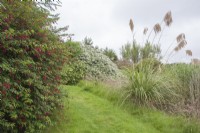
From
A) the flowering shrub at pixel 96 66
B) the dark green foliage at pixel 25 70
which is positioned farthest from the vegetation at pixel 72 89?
the flowering shrub at pixel 96 66

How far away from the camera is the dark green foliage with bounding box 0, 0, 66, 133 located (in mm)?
4262

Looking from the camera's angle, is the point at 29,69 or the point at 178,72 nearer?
the point at 29,69

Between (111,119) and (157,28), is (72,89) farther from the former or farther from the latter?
(157,28)

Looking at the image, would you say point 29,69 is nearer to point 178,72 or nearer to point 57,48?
point 57,48

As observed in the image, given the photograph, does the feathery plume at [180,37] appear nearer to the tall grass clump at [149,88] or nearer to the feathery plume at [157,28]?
the feathery plume at [157,28]

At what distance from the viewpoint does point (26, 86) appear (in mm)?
4742

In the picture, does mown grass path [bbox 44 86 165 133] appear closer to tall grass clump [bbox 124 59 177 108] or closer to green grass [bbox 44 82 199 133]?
green grass [bbox 44 82 199 133]

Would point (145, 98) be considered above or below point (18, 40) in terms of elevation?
below

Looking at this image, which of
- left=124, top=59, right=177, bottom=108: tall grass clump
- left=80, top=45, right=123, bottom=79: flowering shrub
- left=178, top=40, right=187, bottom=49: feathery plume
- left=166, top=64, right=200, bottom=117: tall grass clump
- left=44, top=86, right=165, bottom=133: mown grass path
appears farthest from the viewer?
left=80, top=45, right=123, bottom=79: flowering shrub

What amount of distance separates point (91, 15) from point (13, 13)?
7560 millimetres

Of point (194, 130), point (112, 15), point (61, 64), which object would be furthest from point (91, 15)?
point (194, 130)

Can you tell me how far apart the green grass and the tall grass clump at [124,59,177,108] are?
0.31m

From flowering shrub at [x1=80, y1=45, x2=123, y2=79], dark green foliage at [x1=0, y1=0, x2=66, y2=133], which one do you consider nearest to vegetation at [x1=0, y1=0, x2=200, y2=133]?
dark green foliage at [x1=0, y1=0, x2=66, y2=133]

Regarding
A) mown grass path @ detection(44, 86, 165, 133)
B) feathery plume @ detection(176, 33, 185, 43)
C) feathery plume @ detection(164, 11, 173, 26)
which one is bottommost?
mown grass path @ detection(44, 86, 165, 133)
